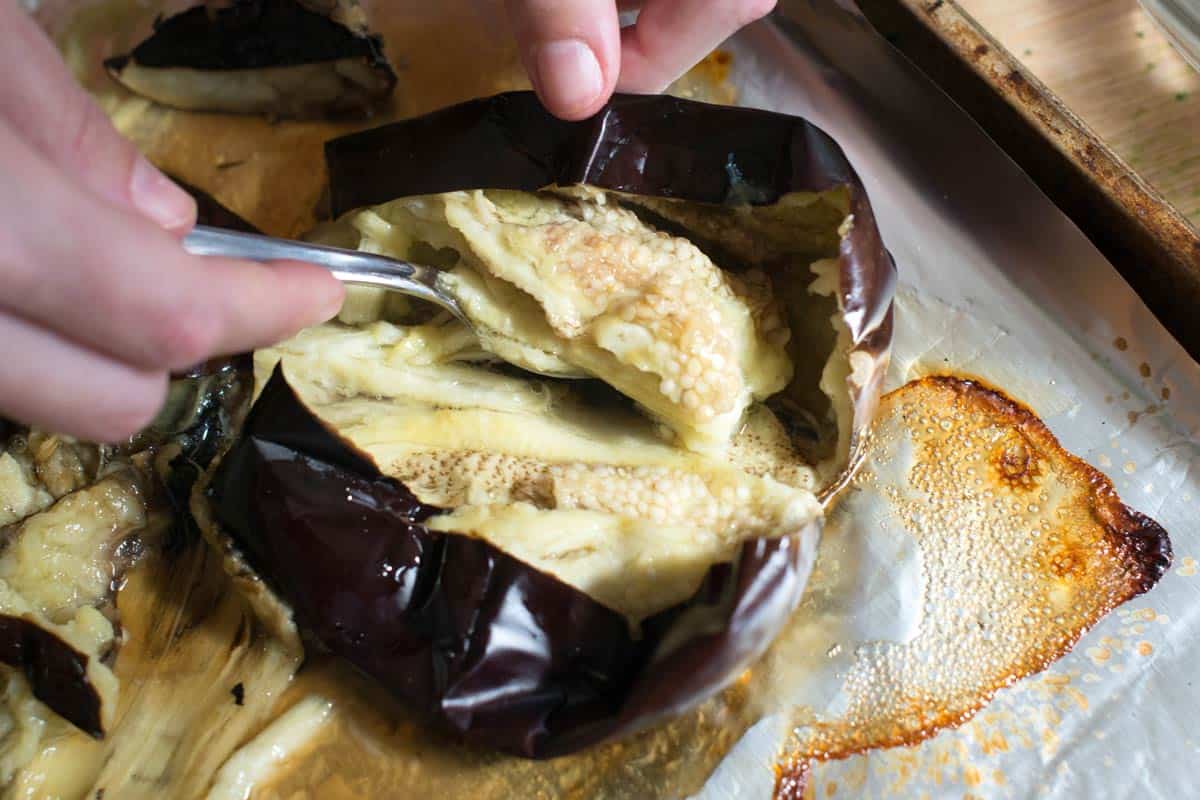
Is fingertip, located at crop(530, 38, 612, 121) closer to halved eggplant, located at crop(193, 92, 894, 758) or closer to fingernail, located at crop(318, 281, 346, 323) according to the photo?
halved eggplant, located at crop(193, 92, 894, 758)

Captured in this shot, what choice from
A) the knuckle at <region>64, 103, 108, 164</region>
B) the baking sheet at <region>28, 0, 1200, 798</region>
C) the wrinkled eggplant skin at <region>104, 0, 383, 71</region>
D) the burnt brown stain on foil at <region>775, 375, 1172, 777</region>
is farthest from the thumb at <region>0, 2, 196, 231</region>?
the burnt brown stain on foil at <region>775, 375, 1172, 777</region>

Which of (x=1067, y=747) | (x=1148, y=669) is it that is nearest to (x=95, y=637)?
(x=1067, y=747)

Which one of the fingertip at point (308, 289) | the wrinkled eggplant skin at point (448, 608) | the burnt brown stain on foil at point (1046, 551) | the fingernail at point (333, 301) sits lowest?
the burnt brown stain on foil at point (1046, 551)

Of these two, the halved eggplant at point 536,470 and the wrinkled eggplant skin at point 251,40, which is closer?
the halved eggplant at point 536,470

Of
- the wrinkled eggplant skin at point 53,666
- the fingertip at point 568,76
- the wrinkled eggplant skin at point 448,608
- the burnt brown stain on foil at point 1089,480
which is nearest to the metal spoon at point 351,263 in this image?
the wrinkled eggplant skin at point 448,608

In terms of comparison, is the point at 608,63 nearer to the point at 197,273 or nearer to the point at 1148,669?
the point at 197,273

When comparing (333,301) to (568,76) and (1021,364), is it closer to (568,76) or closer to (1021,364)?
(568,76)

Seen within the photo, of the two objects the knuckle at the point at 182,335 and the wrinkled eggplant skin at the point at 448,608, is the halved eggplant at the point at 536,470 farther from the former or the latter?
the knuckle at the point at 182,335
